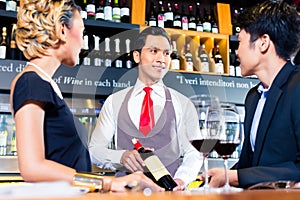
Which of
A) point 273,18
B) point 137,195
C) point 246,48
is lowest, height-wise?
point 137,195

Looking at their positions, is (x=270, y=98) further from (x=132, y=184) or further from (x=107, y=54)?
(x=107, y=54)

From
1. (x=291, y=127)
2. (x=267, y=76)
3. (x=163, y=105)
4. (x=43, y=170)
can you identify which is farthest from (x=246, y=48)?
(x=43, y=170)

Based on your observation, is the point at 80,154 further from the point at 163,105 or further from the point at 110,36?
the point at 110,36

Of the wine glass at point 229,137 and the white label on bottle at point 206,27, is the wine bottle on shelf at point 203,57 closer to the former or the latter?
the white label on bottle at point 206,27

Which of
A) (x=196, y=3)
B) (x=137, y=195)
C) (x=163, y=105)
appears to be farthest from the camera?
(x=196, y=3)

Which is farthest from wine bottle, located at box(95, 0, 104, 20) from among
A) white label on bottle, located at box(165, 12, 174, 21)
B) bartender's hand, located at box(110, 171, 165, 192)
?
bartender's hand, located at box(110, 171, 165, 192)

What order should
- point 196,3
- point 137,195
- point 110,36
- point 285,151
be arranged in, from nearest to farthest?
point 137,195 < point 285,151 < point 110,36 < point 196,3

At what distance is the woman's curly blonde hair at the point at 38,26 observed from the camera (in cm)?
125

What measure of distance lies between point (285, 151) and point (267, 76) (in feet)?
1.27

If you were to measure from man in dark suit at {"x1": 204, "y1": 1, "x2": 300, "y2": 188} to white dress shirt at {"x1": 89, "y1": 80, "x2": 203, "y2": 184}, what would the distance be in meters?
0.48

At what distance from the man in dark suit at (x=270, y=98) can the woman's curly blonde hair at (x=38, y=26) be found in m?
0.69

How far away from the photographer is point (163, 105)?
2.50 metres

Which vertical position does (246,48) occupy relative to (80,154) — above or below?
above

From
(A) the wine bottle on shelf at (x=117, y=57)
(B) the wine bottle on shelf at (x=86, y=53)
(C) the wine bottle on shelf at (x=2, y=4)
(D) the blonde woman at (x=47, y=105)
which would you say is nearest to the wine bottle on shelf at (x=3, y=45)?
(C) the wine bottle on shelf at (x=2, y=4)
